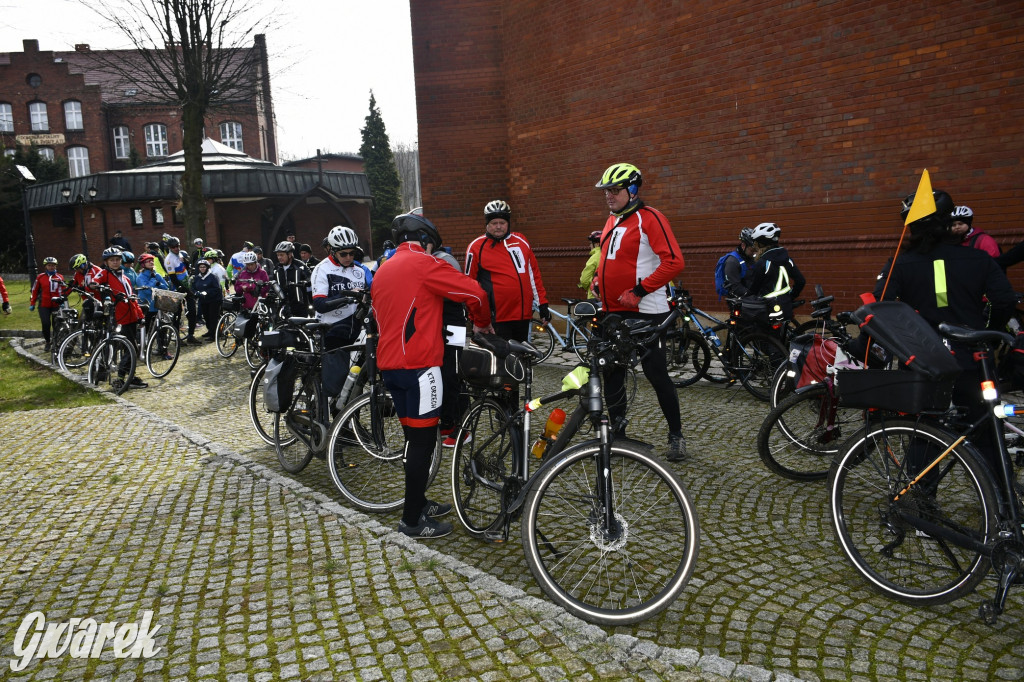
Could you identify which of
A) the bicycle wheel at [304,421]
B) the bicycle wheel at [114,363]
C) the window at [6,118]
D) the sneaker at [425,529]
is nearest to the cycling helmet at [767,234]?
the bicycle wheel at [304,421]

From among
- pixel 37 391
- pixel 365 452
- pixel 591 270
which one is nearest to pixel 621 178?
pixel 365 452

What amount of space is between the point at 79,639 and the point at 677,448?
403 centimetres

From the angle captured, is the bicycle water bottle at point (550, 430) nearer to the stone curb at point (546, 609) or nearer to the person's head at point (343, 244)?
the stone curb at point (546, 609)

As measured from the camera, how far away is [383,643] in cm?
311

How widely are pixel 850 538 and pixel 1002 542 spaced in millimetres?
664

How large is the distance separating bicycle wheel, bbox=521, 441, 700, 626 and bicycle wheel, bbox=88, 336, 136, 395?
8246 millimetres

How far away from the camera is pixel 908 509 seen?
354 centimetres

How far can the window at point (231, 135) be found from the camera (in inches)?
2279

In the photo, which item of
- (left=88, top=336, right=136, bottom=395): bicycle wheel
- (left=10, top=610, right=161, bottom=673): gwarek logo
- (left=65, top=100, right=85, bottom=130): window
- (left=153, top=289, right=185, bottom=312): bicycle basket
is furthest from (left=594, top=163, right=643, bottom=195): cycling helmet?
(left=65, top=100, right=85, bottom=130): window

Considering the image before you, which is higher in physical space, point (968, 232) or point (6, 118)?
point (6, 118)

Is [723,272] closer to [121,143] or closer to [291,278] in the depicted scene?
[291,278]

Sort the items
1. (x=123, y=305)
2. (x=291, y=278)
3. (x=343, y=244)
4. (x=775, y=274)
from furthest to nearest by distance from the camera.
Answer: (x=291, y=278) → (x=123, y=305) → (x=775, y=274) → (x=343, y=244)

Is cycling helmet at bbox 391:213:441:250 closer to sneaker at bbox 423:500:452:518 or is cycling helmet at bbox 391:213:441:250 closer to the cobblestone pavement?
sneaker at bbox 423:500:452:518

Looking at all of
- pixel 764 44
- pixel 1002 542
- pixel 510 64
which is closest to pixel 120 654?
pixel 1002 542
